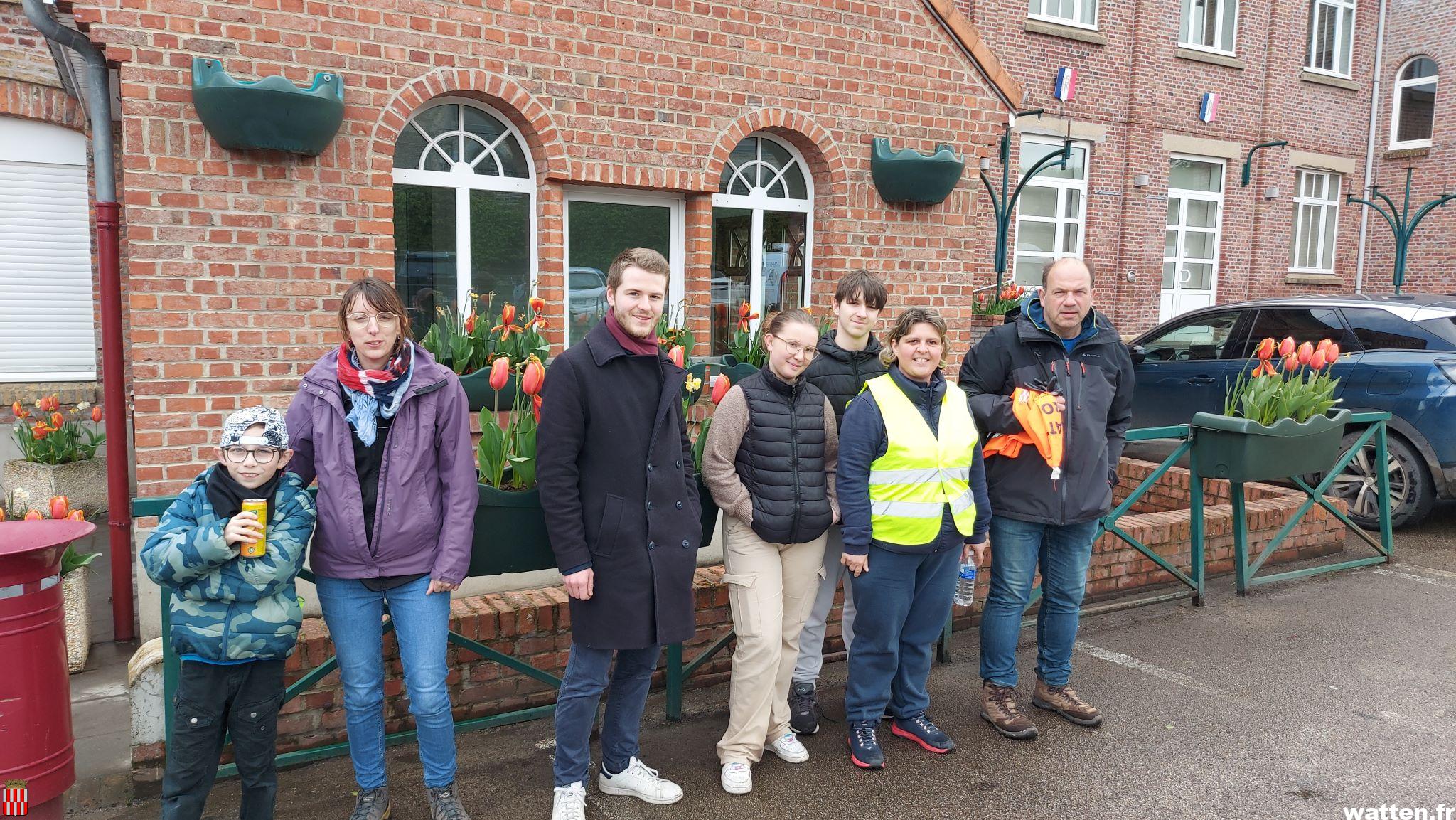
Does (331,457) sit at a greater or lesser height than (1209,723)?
greater

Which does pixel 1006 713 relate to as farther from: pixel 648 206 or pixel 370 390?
pixel 648 206

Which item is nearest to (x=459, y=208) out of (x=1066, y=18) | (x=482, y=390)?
(x=482, y=390)

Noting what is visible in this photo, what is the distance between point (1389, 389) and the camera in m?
7.30

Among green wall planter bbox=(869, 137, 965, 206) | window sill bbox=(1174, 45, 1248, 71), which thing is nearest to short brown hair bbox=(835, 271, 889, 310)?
green wall planter bbox=(869, 137, 965, 206)

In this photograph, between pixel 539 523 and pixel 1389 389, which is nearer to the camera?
pixel 539 523

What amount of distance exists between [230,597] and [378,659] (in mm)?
519

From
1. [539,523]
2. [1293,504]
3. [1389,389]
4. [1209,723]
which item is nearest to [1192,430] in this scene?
[1293,504]

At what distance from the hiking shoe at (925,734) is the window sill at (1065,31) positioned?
13.1m

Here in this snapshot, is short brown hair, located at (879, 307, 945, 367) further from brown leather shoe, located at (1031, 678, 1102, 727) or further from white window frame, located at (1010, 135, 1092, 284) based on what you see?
white window frame, located at (1010, 135, 1092, 284)

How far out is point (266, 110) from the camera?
4621mm

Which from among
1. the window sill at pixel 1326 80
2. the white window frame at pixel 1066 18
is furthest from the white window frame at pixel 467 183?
the window sill at pixel 1326 80

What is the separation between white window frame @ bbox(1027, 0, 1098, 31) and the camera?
14703mm

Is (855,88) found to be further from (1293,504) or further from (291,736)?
(291,736)

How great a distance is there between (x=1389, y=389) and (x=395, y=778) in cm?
741
